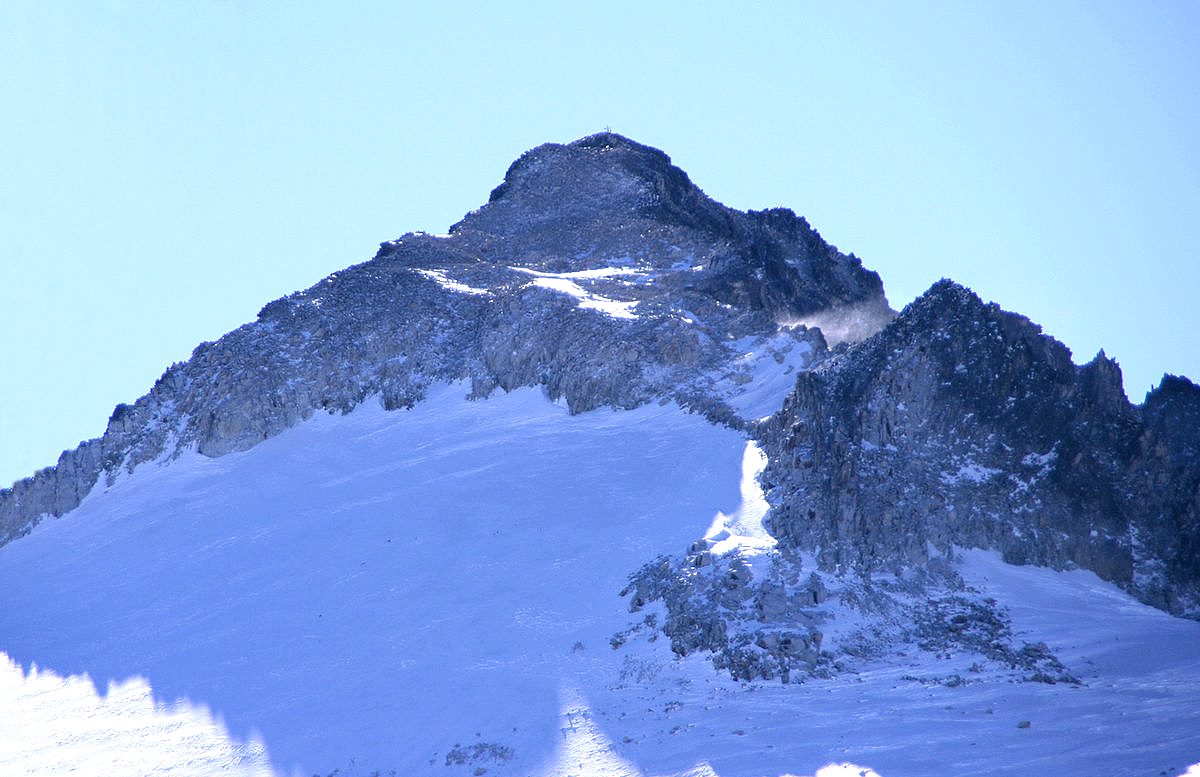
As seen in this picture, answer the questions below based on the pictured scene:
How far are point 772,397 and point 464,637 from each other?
13.4m

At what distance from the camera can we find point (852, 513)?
1216 inches

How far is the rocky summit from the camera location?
29469 mm

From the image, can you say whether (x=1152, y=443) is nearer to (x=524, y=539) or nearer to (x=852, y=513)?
(x=852, y=513)

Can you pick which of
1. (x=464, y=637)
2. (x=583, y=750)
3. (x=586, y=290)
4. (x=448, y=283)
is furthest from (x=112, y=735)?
(x=448, y=283)

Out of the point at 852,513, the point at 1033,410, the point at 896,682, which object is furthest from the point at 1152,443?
the point at 896,682

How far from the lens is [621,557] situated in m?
32.7

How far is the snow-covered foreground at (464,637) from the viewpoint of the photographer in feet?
78.0

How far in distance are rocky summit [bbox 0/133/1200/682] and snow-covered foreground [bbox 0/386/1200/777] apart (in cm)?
117

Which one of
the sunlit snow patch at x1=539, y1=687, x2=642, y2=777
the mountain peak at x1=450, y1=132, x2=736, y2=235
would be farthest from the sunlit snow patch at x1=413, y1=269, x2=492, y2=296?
the sunlit snow patch at x1=539, y1=687, x2=642, y2=777

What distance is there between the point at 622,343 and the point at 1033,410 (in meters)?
15.6

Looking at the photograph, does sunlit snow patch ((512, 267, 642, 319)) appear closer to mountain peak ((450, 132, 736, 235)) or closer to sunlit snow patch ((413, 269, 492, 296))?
sunlit snow patch ((413, 269, 492, 296))

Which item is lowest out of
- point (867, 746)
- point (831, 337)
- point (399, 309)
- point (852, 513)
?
point (867, 746)

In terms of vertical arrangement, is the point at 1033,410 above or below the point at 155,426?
below

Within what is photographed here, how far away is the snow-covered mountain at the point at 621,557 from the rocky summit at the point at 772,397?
11 cm
